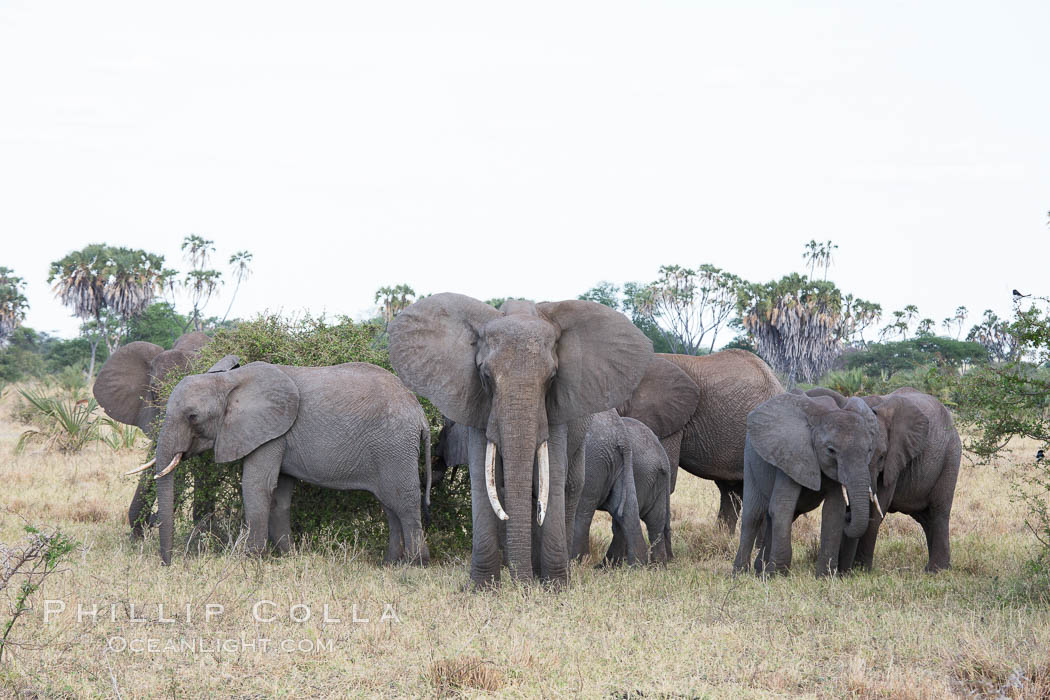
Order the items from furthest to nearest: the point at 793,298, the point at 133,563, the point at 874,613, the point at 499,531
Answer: the point at 793,298 < the point at 133,563 < the point at 499,531 < the point at 874,613

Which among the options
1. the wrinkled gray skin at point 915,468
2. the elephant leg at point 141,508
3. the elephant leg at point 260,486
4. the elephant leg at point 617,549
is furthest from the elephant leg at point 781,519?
the elephant leg at point 141,508

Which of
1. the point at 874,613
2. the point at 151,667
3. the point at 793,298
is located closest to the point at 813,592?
the point at 874,613

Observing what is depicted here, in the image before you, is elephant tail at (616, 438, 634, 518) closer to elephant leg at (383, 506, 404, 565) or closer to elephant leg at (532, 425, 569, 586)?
elephant leg at (532, 425, 569, 586)

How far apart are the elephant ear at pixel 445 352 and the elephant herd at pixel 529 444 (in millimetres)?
11

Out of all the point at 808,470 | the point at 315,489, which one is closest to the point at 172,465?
the point at 315,489

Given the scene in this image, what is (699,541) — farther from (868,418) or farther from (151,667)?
(151,667)

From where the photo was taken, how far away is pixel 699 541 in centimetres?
1170

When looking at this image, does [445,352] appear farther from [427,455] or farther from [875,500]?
[875,500]

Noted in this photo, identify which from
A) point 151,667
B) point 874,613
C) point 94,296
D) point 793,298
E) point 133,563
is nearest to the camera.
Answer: point 151,667

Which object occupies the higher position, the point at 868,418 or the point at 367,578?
the point at 868,418

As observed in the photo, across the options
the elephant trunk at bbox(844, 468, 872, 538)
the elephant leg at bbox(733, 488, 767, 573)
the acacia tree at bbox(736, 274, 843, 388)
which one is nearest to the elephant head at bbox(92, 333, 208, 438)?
the elephant leg at bbox(733, 488, 767, 573)

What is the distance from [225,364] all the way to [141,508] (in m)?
2.17

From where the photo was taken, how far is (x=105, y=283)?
55531 millimetres

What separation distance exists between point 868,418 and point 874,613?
2101 millimetres
